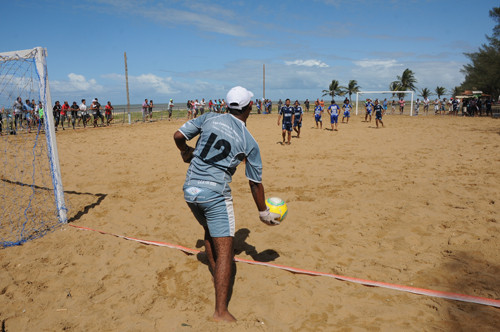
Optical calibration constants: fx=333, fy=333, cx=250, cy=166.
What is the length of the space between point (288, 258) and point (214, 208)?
1723 millimetres

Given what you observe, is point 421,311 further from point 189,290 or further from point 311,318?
point 189,290

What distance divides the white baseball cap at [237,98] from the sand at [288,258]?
189 cm

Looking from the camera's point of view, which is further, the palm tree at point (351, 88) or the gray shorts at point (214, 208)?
the palm tree at point (351, 88)

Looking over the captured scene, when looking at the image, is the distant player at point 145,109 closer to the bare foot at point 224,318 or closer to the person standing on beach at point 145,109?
the person standing on beach at point 145,109

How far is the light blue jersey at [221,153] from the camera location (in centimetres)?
291

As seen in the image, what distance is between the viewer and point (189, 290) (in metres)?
→ 3.47

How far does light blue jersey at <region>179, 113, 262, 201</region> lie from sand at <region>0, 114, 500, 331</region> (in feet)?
4.01

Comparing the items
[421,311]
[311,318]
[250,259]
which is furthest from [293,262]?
[421,311]

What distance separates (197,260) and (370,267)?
207cm

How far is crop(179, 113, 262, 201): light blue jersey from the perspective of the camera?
291cm

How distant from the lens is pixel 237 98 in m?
3.01

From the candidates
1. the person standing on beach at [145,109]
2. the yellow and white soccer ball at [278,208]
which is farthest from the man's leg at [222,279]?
the person standing on beach at [145,109]

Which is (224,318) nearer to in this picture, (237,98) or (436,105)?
(237,98)

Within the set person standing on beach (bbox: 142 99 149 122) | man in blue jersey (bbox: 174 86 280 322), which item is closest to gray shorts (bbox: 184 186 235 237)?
man in blue jersey (bbox: 174 86 280 322)
